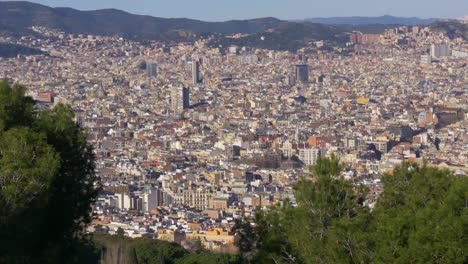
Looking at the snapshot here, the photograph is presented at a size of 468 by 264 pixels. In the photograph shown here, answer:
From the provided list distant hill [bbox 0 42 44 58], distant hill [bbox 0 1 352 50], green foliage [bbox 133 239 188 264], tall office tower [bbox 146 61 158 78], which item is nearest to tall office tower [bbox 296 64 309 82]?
tall office tower [bbox 146 61 158 78]

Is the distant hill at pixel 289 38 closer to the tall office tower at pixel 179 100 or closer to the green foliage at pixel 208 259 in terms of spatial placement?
the tall office tower at pixel 179 100

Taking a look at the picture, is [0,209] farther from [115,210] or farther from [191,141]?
[191,141]

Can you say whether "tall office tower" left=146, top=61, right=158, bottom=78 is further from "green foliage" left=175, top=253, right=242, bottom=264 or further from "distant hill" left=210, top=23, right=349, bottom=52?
"green foliage" left=175, top=253, right=242, bottom=264

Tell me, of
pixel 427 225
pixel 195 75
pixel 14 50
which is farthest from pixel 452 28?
pixel 427 225

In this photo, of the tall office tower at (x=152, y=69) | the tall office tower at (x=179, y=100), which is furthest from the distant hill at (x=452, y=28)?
the tall office tower at (x=179, y=100)

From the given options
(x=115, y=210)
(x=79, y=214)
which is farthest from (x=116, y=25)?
(x=79, y=214)

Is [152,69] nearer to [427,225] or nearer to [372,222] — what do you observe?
[372,222]
